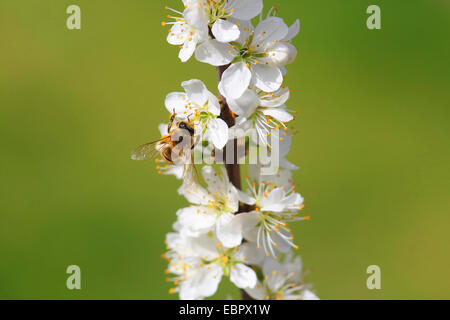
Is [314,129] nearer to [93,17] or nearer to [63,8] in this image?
[93,17]

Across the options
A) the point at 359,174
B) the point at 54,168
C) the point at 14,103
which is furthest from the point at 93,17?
the point at 359,174

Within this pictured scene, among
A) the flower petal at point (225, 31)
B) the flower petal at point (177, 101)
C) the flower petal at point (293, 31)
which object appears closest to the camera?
the flower petal at point (225, 31)

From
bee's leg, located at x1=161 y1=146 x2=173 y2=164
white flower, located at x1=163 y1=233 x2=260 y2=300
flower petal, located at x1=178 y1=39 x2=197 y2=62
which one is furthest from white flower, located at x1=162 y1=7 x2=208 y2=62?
white flower, located at x1=163 y1=233 x2=260 y2=300

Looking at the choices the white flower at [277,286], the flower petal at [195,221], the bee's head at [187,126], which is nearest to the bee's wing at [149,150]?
the bee's head at [187,126]

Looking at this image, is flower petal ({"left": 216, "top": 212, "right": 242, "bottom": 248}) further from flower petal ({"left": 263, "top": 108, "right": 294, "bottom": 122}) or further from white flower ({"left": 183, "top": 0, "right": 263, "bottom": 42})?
white flower ({"left": 183, "top": 0, "right": 263, "bottom": 42})

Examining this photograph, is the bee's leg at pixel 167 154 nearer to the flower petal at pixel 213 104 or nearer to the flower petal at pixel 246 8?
the flower petal at pixel 213 104

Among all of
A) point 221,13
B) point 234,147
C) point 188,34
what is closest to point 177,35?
point 188,34

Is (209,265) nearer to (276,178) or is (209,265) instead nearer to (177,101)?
(276,178)
